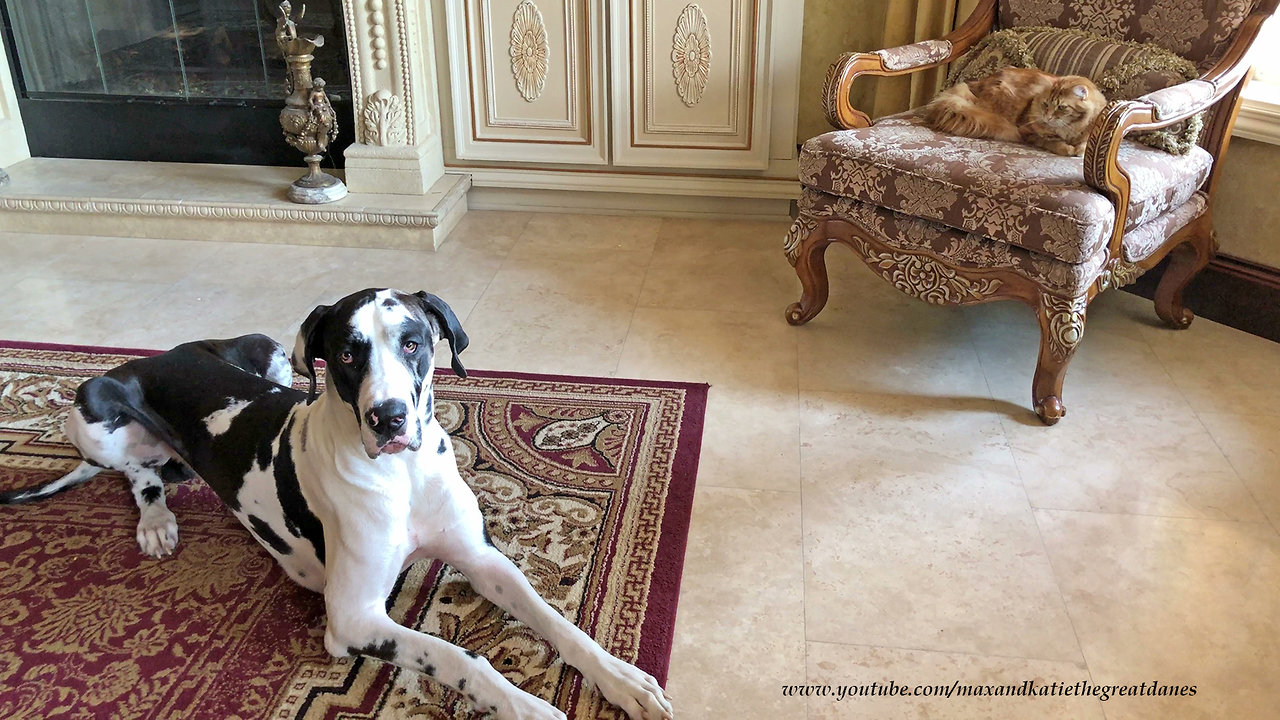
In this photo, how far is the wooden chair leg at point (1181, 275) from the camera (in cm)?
268

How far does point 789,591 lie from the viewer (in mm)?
1800

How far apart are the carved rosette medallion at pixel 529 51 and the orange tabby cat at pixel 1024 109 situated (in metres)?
1.35

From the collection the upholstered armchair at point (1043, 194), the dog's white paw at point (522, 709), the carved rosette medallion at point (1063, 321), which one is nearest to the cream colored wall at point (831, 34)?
the upholstered armchair at point (1043, 194)

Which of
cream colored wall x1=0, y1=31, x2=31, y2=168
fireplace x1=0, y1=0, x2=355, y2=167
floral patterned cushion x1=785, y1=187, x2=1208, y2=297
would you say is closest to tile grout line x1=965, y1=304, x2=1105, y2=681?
floral patterned cushion x1=785, y1=187, x2=1208, y2=297

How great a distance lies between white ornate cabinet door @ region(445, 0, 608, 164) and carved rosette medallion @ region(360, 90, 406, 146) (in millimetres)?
243

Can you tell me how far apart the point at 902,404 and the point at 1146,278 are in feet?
3.58

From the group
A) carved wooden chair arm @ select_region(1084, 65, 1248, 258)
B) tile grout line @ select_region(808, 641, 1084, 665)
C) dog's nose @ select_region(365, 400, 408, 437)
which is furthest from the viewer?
carved wooden chair arm @ select_region(1084, 65, 1248, 258)

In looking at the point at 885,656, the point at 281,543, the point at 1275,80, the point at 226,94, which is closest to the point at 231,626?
the point at 281,543

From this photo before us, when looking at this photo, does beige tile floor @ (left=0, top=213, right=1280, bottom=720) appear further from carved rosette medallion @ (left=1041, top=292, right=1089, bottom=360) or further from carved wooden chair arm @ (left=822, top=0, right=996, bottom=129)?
carved wooden chair arm @ (left=822, top=0, right=996, bottom=129)

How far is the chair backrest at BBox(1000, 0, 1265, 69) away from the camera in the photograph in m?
2.51

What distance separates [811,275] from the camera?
8.96ft

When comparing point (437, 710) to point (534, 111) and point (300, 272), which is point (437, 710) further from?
point (534, 111)

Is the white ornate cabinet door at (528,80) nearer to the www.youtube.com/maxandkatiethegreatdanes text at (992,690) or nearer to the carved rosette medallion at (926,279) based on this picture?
the carved rosette medallion at (926,279)

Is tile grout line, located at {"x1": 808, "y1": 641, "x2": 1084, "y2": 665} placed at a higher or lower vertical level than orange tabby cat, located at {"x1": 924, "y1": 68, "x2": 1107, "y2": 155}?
lower
